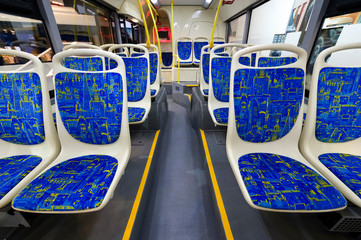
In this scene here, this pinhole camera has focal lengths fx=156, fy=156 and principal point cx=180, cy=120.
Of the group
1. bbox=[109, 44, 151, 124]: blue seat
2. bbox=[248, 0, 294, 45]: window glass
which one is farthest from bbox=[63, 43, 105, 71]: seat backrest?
bbox=[248, 0, 294, 45]: window glass

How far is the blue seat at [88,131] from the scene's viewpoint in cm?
90

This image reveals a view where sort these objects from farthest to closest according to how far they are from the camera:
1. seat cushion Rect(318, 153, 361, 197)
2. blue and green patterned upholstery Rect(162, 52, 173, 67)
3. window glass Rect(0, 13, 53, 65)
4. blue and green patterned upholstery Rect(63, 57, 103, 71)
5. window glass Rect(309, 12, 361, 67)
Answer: blue and green patterned upholstery Rect(162, 52, 173, 67) < blue and green patterned upholstery Rect(63, 57, 103, 71) < window glass Rect(0, 13, 53, 65) < window glass Rect(309, 12, 361, 67) < seat cushion Rect(318, 153, 361, 197)

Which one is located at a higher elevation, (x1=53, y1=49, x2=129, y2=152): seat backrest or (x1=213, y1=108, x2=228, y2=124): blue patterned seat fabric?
(x1=53, y1=49, x2=129, y2=152): seat backrest

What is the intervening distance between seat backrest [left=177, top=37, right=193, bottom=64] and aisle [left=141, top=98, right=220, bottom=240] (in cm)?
373

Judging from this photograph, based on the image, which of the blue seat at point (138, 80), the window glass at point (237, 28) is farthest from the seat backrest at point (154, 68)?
the window glass at point (237, 28)

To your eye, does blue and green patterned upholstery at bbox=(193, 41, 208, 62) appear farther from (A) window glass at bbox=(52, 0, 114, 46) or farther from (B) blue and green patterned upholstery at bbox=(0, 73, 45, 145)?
(B) blue and green patterned upholstery at bbox=(0, 73, 45, 145)

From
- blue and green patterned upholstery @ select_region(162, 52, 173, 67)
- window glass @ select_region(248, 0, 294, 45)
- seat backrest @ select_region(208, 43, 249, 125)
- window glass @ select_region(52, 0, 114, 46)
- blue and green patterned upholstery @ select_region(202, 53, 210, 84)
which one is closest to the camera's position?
seat backrest @ select_region(208, 43, 249, 125)

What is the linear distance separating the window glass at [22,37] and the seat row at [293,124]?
2384mm

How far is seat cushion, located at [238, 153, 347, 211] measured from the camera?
782 mm

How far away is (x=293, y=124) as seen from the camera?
116 cm

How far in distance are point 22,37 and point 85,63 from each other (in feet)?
2.23

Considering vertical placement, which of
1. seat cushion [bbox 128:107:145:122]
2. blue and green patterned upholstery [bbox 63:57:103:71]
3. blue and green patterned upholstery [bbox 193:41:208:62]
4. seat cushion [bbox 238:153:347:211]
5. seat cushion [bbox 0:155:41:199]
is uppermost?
blue and green patterned upholstery [bbox 193:41:208:62]

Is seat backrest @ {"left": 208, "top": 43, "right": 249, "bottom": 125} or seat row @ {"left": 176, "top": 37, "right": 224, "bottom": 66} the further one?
seat row @ {"left": 176, "top": 37, "right": 224, "bottom": 66}

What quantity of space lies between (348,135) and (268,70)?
83cm
